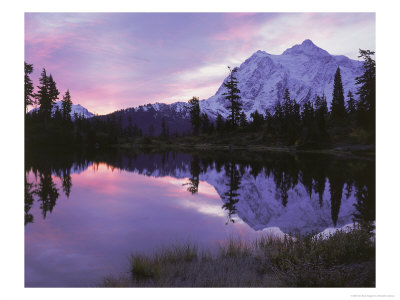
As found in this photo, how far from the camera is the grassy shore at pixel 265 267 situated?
20.8ft

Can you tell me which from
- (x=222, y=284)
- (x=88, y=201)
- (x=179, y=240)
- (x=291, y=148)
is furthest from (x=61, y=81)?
(x=291, y=148)

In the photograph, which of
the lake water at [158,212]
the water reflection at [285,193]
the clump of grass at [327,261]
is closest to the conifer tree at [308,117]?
the water reflection at [285,193]

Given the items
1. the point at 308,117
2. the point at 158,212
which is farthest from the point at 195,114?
the point at 158,212

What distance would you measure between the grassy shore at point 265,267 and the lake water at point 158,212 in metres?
1.13

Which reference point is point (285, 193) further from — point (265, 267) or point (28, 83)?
point (28, 83)

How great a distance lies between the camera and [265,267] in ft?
23.4

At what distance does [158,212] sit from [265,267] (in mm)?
7393

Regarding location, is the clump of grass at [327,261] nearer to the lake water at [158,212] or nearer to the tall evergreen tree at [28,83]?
the lake water at [158,212]

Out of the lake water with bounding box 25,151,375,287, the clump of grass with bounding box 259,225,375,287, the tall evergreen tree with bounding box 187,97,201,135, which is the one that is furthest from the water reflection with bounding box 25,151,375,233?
the tall evergreen tree with bounding box 187,97,201,135
